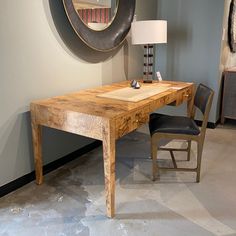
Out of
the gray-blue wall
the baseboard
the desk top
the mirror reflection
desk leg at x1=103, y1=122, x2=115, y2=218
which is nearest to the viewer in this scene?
desk leg at x1=103, y1=122, x2=115, y2=218

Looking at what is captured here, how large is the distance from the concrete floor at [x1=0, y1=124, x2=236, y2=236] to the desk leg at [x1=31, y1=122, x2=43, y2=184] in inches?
3.6

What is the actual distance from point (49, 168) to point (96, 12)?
1466mm

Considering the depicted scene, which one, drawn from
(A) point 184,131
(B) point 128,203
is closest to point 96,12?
(A) point 184,131

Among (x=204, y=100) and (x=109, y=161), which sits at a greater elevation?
(x=204, y=100)

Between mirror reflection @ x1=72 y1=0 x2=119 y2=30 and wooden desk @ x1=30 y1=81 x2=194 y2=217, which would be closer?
wooden desk @ x1=30 y1=81 x2=194 y2=217

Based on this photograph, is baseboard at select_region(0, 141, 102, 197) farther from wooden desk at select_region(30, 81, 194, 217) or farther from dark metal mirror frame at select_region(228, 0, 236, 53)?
dark metal mirror frame at select_region(228, 0, 236, 53)

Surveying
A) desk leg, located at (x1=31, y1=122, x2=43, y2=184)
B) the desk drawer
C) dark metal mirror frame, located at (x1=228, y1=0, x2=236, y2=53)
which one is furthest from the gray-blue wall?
desk leg, located at (x1=31, y1=122, x2=43, y2=184)

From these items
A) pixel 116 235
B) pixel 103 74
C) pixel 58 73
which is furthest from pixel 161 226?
pixel 103 74

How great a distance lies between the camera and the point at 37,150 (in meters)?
A: 2.08

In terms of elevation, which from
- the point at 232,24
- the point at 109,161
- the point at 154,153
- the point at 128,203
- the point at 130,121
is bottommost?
the point at 128,203

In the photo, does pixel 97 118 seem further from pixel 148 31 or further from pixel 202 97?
pixel 148 31

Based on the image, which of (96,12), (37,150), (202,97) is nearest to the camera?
(37,150)

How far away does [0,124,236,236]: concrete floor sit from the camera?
1.68 m

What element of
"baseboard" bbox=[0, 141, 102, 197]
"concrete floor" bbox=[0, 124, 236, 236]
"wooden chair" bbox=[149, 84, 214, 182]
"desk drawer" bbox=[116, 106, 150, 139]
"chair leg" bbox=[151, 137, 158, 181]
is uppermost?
"desk drawer" bbox=[116, 106, 150, 139]
